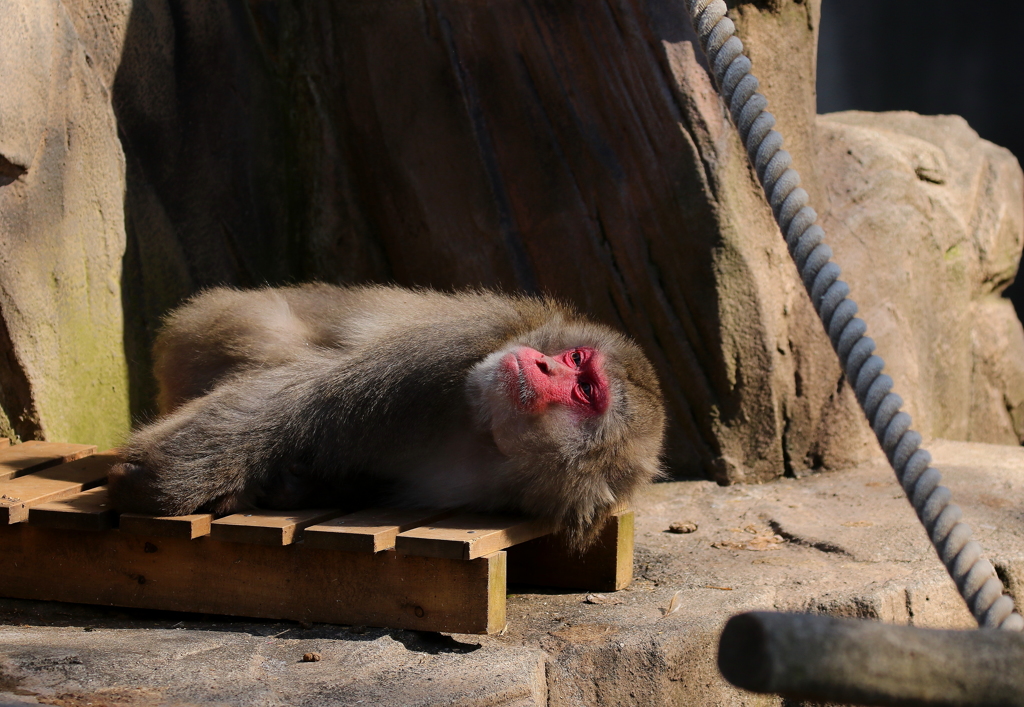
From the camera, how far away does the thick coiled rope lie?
185 cm

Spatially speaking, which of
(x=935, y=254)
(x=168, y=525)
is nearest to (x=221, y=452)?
(x=168, y=525)

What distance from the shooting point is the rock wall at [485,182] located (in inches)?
175

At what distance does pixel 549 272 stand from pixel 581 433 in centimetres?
200

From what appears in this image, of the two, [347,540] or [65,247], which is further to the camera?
[65,247]

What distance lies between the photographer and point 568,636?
112 inches

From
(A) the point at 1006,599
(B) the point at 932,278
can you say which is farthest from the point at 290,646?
(B) the point at 932,278

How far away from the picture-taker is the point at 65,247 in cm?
416

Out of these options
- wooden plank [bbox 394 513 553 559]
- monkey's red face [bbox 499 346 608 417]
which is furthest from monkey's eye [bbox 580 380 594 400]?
wooden plank [bbox 394 513 553 559]

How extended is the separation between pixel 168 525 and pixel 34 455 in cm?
109

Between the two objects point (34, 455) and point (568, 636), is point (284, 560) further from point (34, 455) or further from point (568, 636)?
point (34, 455)

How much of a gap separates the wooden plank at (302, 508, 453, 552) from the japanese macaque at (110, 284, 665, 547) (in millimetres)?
142

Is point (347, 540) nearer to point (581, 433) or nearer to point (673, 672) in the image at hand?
point (581, 433)

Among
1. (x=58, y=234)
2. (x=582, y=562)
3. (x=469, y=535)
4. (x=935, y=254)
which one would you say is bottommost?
(x=582, y=562)

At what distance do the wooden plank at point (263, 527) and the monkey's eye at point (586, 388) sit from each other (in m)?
0.87
